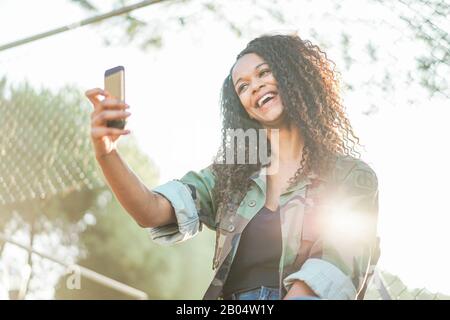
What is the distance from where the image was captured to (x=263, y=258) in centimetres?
104

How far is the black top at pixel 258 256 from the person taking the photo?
1026 millimetres

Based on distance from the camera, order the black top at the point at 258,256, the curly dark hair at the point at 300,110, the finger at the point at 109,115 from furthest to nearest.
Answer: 1. the curly dark hair at the point at 300,110
2. the black top at the point at 258,256
3. the finger at the point at 109,115

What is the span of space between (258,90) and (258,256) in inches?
12.3

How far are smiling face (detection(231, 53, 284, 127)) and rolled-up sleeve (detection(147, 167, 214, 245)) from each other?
16 centimetres

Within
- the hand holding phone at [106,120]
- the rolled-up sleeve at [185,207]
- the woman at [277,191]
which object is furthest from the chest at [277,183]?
the hand holding phone at [106,120]

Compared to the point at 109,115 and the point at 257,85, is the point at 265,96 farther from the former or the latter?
the point at 109,115

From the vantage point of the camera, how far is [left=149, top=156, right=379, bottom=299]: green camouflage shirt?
956 mm

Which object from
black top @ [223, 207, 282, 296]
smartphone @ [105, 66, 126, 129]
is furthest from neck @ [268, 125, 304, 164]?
smartphone @ [105, 66, 126, 129]

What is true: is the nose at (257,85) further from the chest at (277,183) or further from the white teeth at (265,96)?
the chest at (277,183)

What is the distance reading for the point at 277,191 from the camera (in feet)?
3.63

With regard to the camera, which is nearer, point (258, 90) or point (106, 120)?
point (106, 120)

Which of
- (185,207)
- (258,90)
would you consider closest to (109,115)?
(185,207)
